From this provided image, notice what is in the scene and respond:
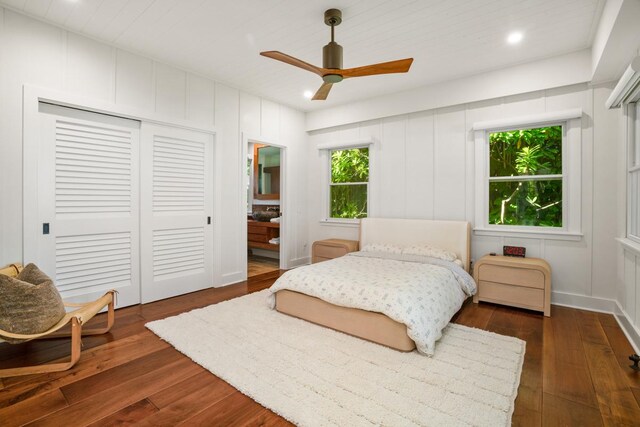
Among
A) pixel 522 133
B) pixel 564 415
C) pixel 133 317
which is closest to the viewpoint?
pixel 564 415

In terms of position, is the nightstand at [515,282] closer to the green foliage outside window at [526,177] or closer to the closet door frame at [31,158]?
the green foliage outside window at [526,177]

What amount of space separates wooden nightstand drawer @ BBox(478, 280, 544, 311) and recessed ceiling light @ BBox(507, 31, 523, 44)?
2495 mm

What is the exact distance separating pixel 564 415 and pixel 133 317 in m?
3.54

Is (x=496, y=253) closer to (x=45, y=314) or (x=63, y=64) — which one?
(x=45, y=314)

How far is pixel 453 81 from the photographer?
4074mm

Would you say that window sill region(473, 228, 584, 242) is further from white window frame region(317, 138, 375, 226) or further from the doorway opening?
the doorway opening

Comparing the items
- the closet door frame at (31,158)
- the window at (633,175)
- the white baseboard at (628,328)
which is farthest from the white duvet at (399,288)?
the closet door frame at (31,158)

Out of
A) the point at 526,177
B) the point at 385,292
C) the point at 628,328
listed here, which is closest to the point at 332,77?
the point at 385,292

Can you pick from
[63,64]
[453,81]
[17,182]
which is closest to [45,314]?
[17,182]

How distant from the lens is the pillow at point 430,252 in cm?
377

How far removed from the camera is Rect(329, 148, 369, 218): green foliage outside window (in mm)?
→ 5168

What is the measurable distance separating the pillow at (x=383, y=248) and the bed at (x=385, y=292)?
106 millimetres

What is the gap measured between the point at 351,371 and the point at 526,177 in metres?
3.14

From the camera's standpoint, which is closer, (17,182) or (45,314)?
(45,314)
